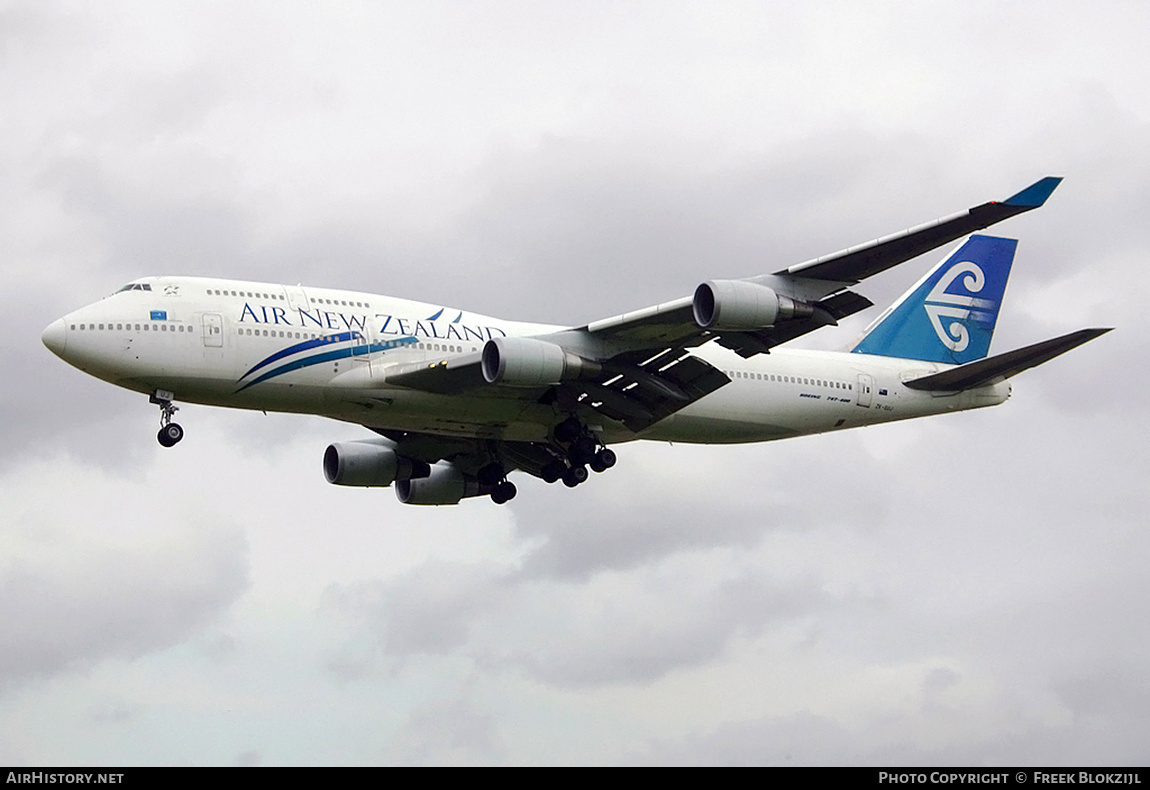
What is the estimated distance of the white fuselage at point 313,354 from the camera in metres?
37.8

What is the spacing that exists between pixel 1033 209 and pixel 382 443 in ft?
71.7

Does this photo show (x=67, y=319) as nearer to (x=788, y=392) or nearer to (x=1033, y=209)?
(x=788, y=392)

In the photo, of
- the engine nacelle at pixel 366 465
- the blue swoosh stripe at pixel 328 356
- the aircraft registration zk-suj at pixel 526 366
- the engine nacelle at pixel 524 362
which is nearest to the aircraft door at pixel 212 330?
the aircraft registration zk-suj at pixel 526 366

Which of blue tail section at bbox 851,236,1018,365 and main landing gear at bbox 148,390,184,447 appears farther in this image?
blue tail section at bbox 851,236,1018,365

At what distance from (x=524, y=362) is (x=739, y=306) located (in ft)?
18.6

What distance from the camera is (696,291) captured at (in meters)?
Answer: 37.4

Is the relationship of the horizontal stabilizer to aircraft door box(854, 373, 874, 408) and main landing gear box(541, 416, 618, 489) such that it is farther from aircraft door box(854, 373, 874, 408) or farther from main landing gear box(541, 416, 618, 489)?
main landing gear box(541, 416, 618, 489)

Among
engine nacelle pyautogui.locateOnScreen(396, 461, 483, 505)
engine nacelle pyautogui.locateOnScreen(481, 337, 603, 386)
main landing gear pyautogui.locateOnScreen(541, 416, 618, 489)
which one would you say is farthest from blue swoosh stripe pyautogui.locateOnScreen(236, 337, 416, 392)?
engine nacelle pyautogui.locateOnScreen(396, 461, 483, 505)

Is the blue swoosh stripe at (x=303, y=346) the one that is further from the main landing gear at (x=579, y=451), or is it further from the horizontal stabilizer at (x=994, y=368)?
the horizontal stabilizer at (x=994, y=368)

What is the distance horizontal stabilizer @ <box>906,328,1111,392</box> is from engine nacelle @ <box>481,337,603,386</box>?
13.1m

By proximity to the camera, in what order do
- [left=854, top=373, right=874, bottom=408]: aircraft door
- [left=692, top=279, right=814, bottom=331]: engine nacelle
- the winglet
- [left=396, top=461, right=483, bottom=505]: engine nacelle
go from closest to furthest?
the winglet < [left=692, top=279, right=814, bottom=331]: engine nacelle < [left=854, top=373, right=874, bottom=408]: aircraft door < [left=396, top=461, right=483, bottom=505]: engine nacelle

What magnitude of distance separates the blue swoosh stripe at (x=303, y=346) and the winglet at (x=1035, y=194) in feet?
54.9

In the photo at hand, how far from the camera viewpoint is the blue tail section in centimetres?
4906

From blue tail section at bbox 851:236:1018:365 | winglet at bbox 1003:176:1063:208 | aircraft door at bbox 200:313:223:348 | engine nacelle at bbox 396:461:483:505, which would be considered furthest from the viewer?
blue tail section at bbox 851:236:1018:365
